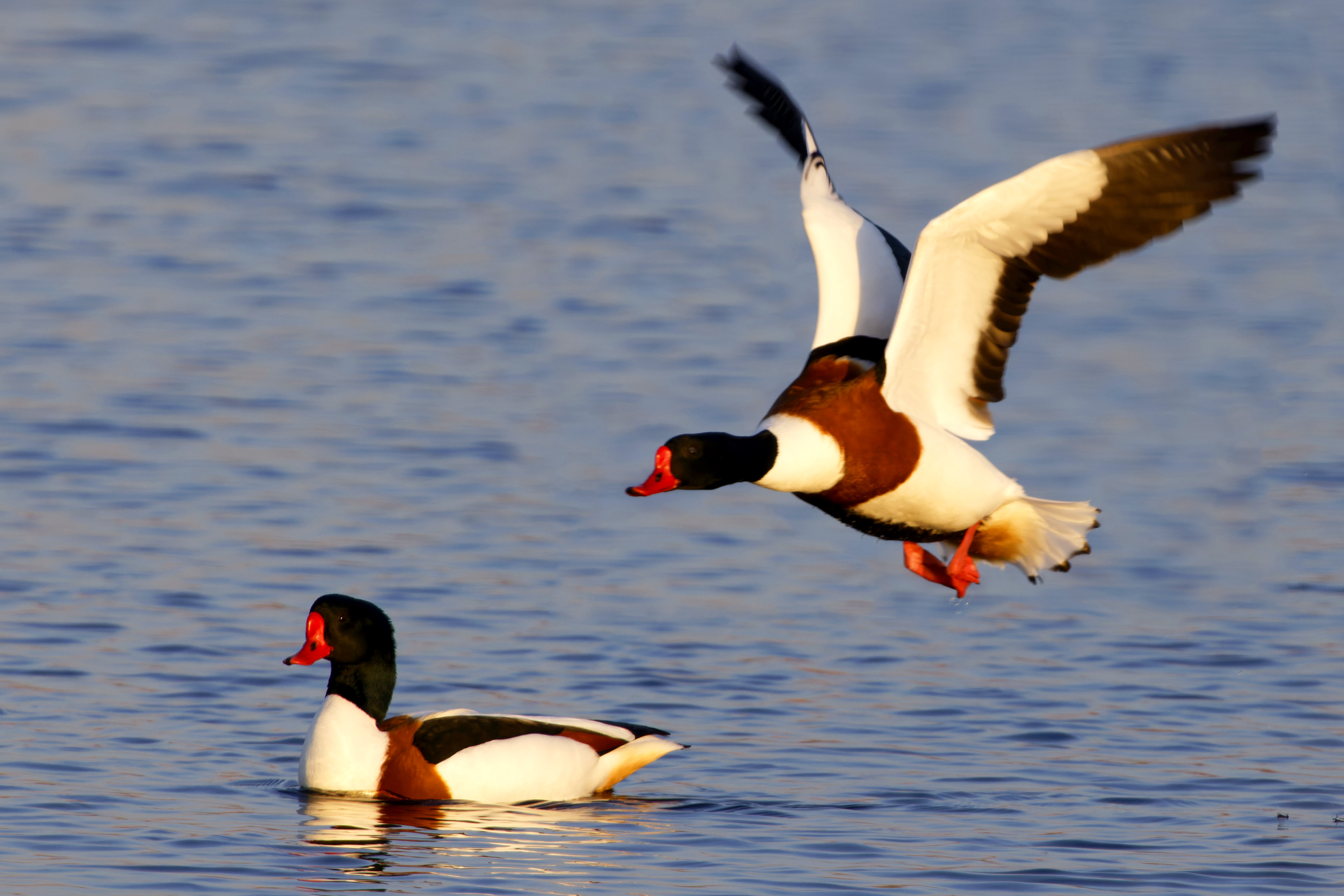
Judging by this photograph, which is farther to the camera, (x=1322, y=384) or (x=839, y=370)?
(x=1322, y=384)

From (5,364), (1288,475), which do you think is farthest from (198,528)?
(1288,475)

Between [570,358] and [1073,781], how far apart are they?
22.8ft

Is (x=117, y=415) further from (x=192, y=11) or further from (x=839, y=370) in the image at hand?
(x=192, y=11)

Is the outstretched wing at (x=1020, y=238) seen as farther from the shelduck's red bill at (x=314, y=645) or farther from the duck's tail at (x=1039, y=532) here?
the shelduck's red bill at (x=314, y=645)

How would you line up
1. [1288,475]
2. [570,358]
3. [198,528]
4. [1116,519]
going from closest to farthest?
[198,528] < [1116,519] < [1288,475] < [570,358]

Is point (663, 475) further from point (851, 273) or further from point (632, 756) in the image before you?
point (851, 273)

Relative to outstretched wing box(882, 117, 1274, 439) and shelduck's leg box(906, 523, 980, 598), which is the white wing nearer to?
outstretched wing box(882, 117, 1274, 439)

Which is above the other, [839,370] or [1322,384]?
[1322,384]

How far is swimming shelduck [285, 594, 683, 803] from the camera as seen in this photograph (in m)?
Answer: 8.93

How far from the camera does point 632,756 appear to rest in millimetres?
8992

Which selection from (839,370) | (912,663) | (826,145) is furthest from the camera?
(826,145)

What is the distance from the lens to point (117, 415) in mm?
13516

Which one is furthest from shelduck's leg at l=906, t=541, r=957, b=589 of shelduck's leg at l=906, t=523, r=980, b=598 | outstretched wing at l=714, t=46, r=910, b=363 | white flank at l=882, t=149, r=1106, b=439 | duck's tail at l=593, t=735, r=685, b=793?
duck's tail at l=593, t=735, r=685, b=793

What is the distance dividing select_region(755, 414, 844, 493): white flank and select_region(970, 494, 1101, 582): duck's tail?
0.97 m
